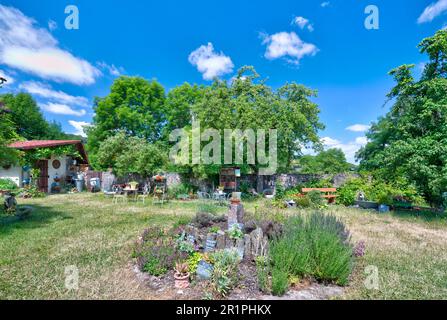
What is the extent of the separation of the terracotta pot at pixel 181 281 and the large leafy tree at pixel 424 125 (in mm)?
8440

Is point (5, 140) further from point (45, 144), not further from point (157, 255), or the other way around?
point (45, 144)

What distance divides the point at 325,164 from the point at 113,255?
29020 mm

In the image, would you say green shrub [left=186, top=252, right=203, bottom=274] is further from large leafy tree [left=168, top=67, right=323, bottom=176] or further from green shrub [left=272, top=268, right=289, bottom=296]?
large leafy tree [left=168, top=67, right=323, bottom=176]

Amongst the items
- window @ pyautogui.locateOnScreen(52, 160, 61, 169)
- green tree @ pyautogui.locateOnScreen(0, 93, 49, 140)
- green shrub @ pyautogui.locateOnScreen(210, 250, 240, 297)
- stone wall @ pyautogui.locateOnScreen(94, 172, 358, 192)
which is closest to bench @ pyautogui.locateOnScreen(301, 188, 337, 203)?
stone wall @ pyautogui.locateOnScreen(94, 172, 358, 192)

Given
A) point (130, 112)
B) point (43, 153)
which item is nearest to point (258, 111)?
point (43, 153)

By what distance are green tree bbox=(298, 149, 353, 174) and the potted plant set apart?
14.9 metres

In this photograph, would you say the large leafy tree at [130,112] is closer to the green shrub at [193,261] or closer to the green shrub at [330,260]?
the green shrub at [193,261]

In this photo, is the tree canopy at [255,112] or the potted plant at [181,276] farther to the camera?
the tree canopy at [255,112]

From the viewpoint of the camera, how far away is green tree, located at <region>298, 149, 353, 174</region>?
72.0 ft

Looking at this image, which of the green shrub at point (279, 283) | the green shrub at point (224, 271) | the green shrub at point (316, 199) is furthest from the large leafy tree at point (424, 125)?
the green shrub at point (224, 271)

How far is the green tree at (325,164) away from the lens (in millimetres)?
21938
